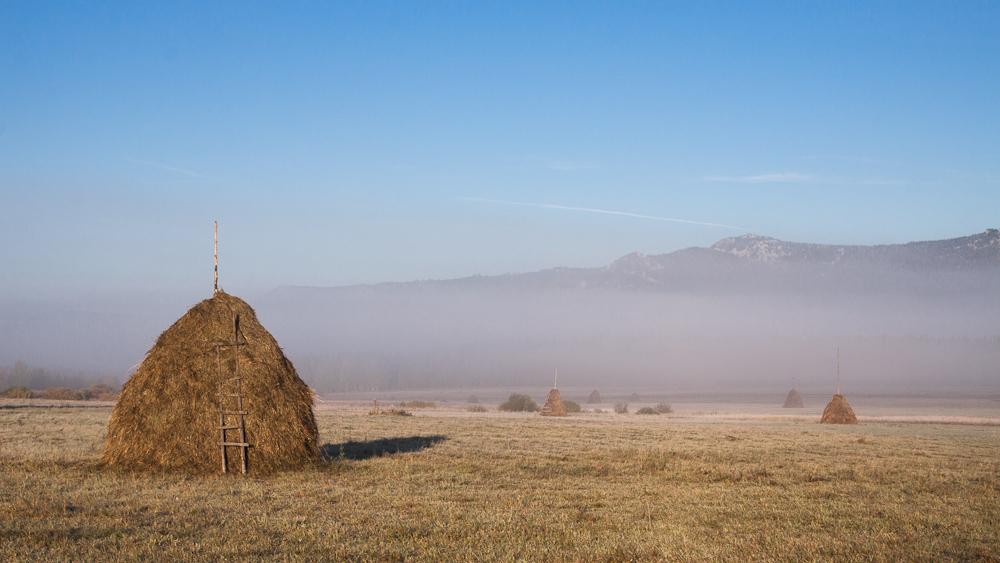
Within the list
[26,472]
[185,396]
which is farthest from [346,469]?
[26,472]

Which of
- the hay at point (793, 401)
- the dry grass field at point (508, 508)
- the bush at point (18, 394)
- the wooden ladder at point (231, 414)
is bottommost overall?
the hay at point (793, 401)

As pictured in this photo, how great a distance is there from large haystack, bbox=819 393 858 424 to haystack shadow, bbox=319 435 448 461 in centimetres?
3061

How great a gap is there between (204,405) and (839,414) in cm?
4308

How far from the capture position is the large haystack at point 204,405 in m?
16.5

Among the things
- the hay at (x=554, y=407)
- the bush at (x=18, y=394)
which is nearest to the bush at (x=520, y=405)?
the hay at (x=554, y=407)

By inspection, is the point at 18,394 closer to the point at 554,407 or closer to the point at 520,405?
the point at 554,407

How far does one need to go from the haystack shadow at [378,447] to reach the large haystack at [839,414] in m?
30.6

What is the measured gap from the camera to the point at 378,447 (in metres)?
24.4

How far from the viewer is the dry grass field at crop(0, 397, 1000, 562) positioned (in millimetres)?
10148

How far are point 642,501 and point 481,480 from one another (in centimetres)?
418

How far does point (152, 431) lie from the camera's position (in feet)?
54.3

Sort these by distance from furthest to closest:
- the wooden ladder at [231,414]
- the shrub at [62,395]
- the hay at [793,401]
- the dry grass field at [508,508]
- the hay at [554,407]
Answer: the hay at [793,401] < the shrub at [62,395] < the hay at [554,407] < the wooden ladder at [231,414] < the dry grass field at [508,508]

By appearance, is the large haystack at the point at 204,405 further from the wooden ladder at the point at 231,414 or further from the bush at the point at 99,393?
the bush at the point at 99,393

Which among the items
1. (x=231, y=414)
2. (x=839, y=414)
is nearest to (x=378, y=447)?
(x=231, y=414)
